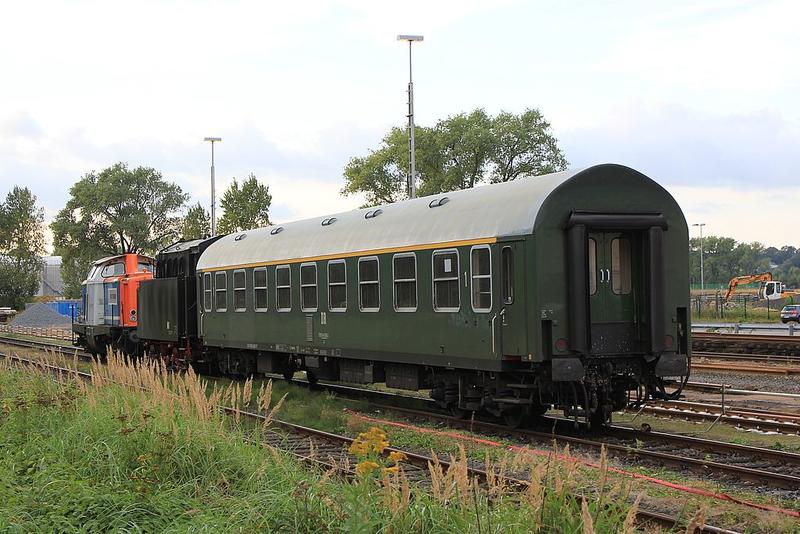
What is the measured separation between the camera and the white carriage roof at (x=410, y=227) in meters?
12.6

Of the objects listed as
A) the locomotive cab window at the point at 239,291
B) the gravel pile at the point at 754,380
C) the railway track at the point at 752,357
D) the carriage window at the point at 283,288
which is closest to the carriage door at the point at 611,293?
the gravel pile at the point at 754,380

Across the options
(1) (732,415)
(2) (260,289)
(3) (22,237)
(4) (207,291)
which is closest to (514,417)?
(1) (732,415)

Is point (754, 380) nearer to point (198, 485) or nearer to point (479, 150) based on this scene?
point (198, 485)

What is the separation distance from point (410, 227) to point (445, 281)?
1.54 m

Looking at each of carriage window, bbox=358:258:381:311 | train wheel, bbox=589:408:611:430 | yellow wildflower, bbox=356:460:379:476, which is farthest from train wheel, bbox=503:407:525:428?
yellow wildflower, bbox=356:460:379:476

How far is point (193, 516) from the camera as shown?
22.8 feet

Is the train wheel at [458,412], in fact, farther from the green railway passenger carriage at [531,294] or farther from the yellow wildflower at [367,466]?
the yellow wildflower at [367,466]

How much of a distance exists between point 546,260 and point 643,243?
1.61 m

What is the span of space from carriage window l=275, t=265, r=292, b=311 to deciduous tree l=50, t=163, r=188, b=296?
228ft

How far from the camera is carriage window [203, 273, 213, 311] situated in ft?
73.3

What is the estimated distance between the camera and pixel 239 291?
816 inches

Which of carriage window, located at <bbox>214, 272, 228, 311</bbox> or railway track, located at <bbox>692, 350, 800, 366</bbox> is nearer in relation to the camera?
carriage window, located at <bbox>214, 272, 228, 311</bbox>

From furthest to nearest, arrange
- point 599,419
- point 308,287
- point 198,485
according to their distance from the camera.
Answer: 1. point 308,287
2. point 599,419
3. point 198,485

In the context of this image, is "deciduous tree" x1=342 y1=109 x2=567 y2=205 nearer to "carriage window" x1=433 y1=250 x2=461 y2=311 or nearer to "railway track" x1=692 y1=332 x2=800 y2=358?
"railway track" x1=692 y1=332 x2=800 y2=358
